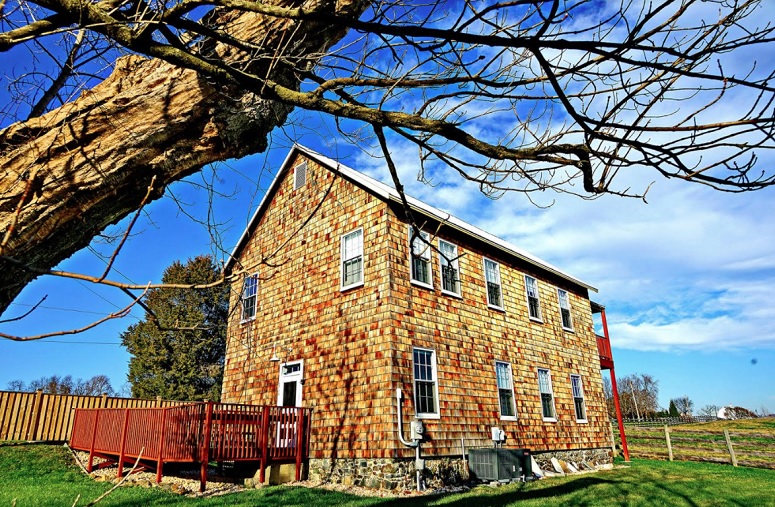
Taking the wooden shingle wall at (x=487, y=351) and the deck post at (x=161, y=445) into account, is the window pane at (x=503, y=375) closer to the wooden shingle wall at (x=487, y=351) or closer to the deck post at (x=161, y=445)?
the wooden shingle wall at (x=487, y=351)

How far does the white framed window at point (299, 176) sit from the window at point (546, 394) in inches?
376

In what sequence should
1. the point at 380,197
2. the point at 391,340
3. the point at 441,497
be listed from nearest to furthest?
the point at 441,497 → the point at 391,340 → the point at 380,197

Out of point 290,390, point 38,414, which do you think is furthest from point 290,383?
point 38,414

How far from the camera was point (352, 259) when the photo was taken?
40.9 ft

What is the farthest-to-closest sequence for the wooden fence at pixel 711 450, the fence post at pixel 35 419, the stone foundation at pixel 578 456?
1. the wooden fence at pixel 711 450
2. the fence post at pixel 35 419
3. the stone foundation at pixel 578 456

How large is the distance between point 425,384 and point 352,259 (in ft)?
11.8

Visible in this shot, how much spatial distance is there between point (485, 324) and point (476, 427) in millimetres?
2921

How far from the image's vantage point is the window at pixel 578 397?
55.4ft

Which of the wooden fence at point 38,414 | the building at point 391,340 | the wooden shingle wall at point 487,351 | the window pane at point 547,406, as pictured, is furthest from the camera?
the window pane at point 547,406

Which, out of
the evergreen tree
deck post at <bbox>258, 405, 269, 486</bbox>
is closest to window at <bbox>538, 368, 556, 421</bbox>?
deck post at <bbox>258, 405, 269, 486</bbox>

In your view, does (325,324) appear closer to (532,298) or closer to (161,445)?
(161,445)

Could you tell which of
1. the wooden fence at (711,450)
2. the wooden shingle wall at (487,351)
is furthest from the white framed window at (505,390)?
the wooden fence at (711,450)

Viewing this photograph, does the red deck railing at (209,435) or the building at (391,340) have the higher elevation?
the building at (391,340)

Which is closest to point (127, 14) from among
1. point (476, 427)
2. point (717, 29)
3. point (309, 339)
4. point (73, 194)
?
point (73, 194)
